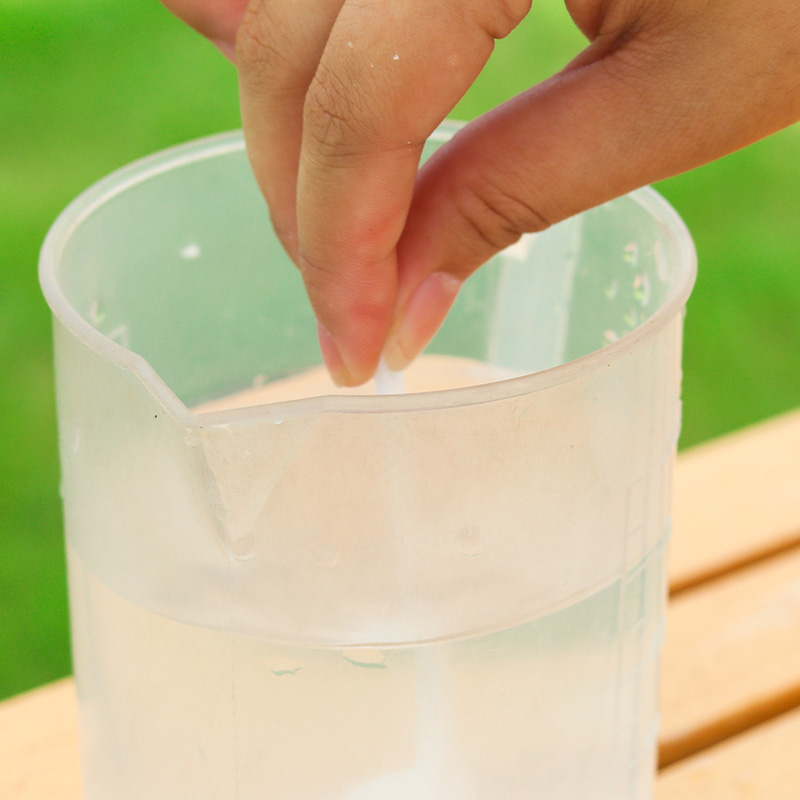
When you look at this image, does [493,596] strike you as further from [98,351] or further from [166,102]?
[166,102]

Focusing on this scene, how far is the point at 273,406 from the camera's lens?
0.33 meters

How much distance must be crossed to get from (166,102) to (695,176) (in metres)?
0.77

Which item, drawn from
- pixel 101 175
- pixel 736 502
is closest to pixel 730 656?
pixel 736 502

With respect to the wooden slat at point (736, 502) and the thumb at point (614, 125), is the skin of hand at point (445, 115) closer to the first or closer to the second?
the thumb at point (614, 125)

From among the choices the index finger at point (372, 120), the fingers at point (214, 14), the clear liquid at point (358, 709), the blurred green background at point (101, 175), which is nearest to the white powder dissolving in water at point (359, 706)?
the clear liquid at point (358, 709)

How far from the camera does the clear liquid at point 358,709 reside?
357mm

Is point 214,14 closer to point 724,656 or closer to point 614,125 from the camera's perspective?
point 614,125

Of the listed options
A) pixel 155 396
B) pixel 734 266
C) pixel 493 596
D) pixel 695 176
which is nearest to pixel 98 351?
pixel 155 396

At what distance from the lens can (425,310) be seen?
0.46m

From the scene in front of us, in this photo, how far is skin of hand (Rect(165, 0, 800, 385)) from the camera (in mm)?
367

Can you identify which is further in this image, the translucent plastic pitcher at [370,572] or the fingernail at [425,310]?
the fingernail at [425,310]

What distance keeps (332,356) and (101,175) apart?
45.0 inches

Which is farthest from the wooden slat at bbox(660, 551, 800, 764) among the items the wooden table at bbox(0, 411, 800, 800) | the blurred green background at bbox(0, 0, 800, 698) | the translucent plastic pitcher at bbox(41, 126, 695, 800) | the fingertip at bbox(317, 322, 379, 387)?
the blurred green background at bbox(0, 0, 800, 698)

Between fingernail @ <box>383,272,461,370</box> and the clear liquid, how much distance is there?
5.2 inches
